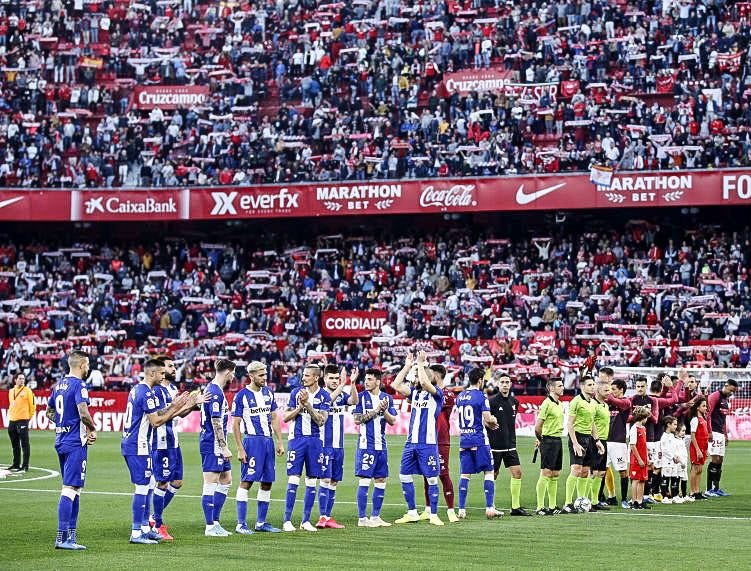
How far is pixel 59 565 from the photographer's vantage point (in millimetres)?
14180

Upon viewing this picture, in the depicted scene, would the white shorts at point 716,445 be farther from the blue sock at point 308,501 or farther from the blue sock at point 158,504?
the blue sock at point 158,504

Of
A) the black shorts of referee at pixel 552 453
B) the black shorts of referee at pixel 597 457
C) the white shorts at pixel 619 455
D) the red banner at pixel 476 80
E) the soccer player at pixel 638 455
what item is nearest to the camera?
the black shorts of referee at pixel 552 453

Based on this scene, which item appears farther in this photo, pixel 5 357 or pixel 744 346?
pixel 5 357

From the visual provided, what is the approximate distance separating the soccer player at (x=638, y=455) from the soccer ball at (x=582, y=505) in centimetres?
112

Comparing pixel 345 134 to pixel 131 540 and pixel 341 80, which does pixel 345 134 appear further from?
pixel 131 540

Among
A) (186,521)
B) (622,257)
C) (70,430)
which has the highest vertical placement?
(622,257)

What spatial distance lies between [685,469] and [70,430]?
12.2 meters

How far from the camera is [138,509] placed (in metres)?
16.1

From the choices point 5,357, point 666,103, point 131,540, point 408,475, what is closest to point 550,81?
point 666,103

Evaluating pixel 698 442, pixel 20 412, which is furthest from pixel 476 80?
pixel 698 442

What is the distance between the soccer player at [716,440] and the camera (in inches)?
947

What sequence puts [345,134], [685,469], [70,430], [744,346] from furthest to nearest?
[345,134]
[744,346]
[685,469]
[70,430]

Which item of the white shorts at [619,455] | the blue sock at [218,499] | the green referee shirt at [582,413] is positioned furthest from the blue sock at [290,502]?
the white shorts at [619,455]

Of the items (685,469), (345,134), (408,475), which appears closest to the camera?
(408,475)
